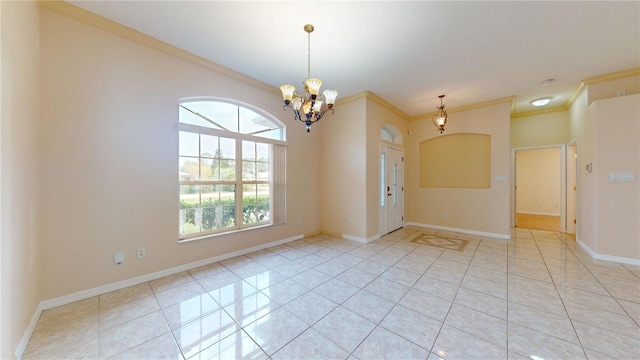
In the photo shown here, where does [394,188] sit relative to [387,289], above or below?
above

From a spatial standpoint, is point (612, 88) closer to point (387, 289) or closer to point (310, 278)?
point (387, 289)

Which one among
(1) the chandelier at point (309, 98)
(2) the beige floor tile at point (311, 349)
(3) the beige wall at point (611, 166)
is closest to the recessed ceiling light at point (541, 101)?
(3) the beige wall at point (611, 166)

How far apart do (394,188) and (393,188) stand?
7 cm

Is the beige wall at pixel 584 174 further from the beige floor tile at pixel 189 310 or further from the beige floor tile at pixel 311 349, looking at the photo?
the beige floor tile at pixel 189 310

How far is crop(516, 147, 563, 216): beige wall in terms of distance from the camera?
7.36 meters

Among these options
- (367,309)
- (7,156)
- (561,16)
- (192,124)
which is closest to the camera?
(7,156)

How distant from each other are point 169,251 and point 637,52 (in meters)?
6.90

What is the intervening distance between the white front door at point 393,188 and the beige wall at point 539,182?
473 centimetres

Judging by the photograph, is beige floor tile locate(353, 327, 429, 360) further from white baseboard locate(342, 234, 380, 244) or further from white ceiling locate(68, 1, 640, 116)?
white ceiling locate(68, 1, 640, 116)

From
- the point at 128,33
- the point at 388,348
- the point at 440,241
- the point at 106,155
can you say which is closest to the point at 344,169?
the point at 440,241

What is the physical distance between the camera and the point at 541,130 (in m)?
5.48

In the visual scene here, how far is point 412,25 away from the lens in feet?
8.30

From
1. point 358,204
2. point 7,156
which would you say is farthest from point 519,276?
point 7,156

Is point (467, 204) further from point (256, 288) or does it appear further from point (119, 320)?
point (119, 320)
